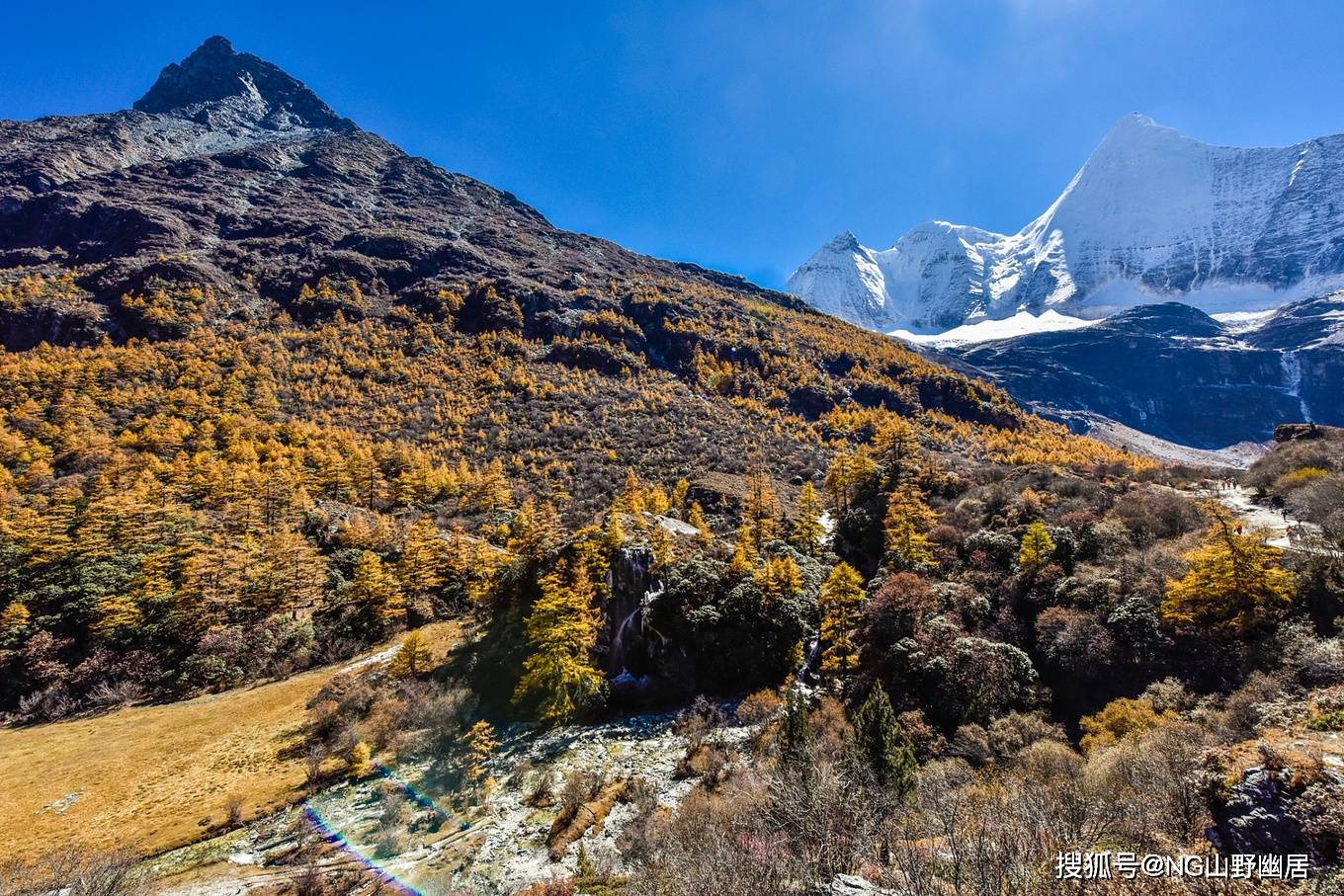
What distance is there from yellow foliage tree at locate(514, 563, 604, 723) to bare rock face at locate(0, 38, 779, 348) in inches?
4720

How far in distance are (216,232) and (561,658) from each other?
18533 centimetres

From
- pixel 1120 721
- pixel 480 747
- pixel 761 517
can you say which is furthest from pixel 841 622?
pixel 480 747

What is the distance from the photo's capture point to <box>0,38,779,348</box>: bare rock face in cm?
11269

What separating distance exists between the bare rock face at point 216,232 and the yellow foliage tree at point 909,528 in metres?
125

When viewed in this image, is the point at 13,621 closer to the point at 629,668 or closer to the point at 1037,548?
the point at 629,668

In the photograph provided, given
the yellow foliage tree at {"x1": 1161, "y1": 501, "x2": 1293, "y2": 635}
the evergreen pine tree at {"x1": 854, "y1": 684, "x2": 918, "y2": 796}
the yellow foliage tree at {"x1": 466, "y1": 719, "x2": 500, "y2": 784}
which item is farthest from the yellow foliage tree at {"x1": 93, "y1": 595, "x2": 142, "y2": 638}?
the yellow foliage tree at {"x1": 1161, "y1": 501, "x2": 1293, "y2": 635}

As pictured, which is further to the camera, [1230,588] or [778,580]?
[778,580]

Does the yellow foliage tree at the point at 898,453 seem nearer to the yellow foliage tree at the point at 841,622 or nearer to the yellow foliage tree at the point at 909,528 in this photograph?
the yellow foliage tree at the point at 909,528

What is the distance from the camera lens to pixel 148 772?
2472 centimetres

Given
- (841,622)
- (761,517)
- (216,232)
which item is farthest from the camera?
(216,232)

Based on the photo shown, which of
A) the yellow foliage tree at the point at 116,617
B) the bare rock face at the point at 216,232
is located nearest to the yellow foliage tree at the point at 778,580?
the yellow foliage tree at the point at 116,617

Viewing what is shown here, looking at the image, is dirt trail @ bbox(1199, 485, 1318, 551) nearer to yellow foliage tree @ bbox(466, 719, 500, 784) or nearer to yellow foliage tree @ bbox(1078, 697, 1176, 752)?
yellow foliage tree @ bbox(1078, 697, 1176, 752)

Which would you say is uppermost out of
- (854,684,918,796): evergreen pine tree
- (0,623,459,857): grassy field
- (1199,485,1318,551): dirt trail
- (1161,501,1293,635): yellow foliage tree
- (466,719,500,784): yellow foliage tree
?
(1199,485,1318,551): dirt trail

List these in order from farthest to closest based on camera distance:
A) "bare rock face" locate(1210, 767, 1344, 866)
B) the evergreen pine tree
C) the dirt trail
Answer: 1. the dirt trail
2. the evergreen pine tree
3. "bare rock face" locate(1210, 767, 1344, 866)
